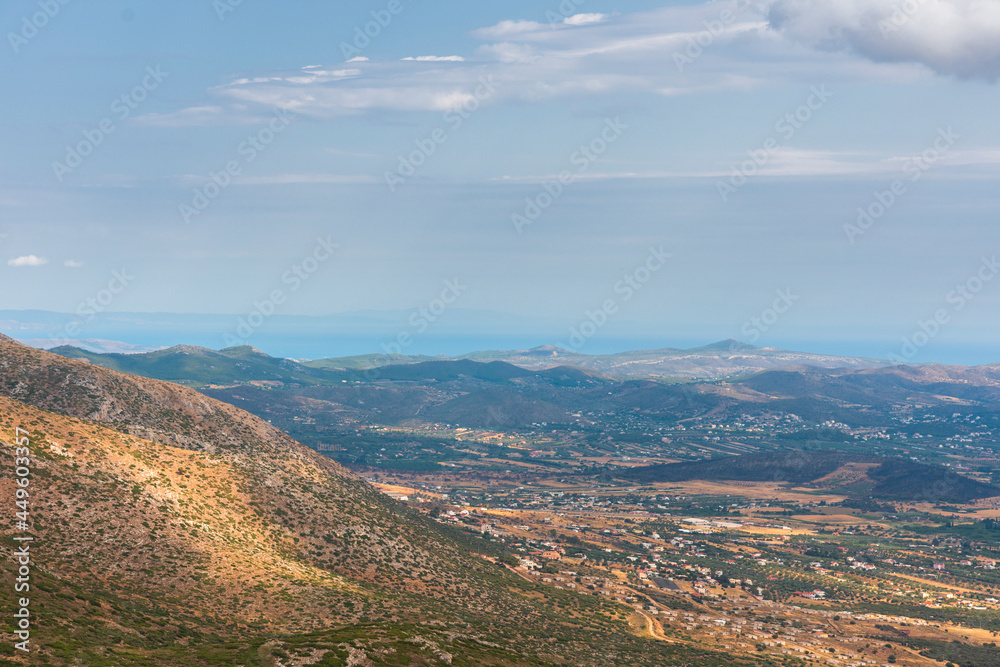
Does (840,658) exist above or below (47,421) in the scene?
below

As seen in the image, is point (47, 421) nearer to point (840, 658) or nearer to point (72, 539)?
point (72, 539)

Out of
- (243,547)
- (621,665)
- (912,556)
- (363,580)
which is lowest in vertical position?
(912,556)

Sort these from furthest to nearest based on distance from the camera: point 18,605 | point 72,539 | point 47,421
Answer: point 47,421 → point 72,539 → point 18,605

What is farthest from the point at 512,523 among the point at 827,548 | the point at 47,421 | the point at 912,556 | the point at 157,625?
the point at 157,625

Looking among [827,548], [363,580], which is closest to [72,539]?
[363,580]

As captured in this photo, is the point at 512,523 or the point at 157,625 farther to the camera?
the point at 512,523

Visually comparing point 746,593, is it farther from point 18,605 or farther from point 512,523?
point 18,605

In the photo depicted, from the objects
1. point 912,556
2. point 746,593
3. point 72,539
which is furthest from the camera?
point 912,556
